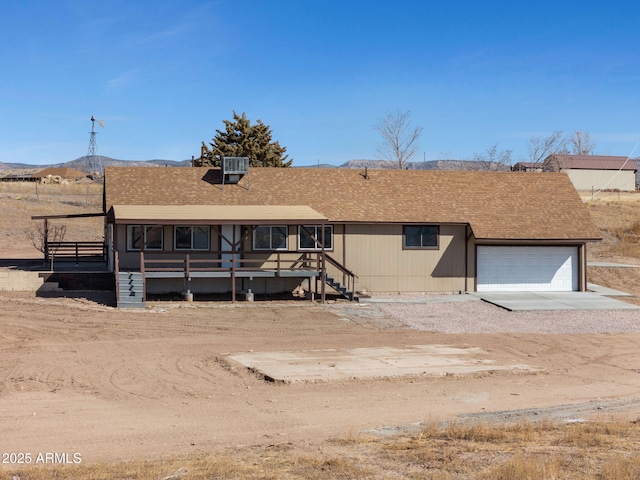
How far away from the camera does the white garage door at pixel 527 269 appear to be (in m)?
30.2

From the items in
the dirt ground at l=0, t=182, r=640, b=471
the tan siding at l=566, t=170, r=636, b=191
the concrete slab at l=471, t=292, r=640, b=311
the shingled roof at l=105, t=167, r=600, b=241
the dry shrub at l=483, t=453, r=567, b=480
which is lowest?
the dirt ground at l=0, t=182, r=640, b=471

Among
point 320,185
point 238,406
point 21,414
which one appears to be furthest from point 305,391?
point 320,185

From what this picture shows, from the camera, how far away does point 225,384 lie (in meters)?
14.7

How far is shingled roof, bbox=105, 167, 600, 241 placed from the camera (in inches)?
1145

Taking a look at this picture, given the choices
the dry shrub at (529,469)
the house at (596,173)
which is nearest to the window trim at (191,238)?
the dry shrub at (529,469)

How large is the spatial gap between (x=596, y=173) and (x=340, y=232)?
62.7 m

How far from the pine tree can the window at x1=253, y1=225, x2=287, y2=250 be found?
28.4 metres

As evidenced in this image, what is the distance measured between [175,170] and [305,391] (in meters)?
18.4

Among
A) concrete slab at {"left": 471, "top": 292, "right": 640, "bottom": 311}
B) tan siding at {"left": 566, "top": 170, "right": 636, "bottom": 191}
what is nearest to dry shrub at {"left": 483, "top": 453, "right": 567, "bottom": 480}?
concrete slab at {"left": 471, "top": 292, "right": 640, "bottom": 311}

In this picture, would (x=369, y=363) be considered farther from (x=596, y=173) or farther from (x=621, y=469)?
(x=596, y=173)

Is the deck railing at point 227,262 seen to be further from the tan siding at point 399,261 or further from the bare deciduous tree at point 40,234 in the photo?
the bare deciduous tree at point 40,234

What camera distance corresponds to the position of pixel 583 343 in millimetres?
20656

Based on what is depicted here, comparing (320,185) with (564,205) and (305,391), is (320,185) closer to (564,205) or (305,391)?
(564,205)

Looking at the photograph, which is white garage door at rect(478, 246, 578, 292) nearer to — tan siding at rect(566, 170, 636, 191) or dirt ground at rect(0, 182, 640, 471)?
dirt ground at rect(0, 182, 640, 471)
